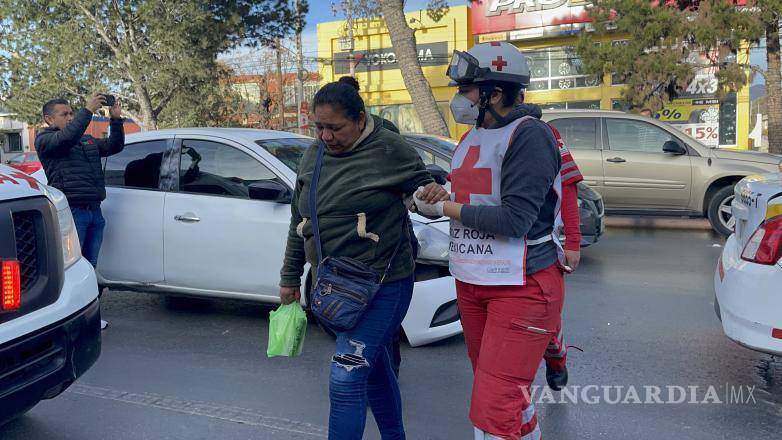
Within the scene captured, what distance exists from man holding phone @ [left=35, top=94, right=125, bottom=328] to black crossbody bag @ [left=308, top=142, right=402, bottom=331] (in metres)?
3.29

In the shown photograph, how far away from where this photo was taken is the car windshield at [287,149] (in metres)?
5.68

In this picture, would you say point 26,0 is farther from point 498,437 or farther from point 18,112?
point 498,437

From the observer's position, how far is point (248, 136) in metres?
5.84

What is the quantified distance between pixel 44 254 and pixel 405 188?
A: 1666 mm

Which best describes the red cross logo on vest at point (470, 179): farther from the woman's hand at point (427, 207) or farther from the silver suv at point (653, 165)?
the silver suv at point (653, 165)

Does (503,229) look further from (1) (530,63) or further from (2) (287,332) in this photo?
(1) (530,63)

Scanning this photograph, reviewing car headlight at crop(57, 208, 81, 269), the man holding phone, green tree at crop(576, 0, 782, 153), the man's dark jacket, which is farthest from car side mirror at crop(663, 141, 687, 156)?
car headlight at crop(57, 208, 81, 269)

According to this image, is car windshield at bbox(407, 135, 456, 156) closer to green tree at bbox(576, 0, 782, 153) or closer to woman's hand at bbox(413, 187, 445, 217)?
woman's hand at bbox(413, 187, 445, 217)

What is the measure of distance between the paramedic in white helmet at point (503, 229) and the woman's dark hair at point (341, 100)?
391 mm

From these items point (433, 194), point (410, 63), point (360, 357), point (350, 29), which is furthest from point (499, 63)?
point (350, 29)

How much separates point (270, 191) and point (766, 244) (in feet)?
10.2

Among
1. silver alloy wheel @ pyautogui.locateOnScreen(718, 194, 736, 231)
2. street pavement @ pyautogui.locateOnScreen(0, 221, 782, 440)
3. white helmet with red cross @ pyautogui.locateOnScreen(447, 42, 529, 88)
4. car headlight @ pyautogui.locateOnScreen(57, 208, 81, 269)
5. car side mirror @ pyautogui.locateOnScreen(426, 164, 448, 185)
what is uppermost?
white helmet with red cross @ pyautogui.locateOnScreen(447, 42, 529, 88)

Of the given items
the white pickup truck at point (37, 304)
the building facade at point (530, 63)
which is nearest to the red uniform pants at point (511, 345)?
the white pickup truck at point (37, 304)

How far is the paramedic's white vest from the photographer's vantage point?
2770mm
